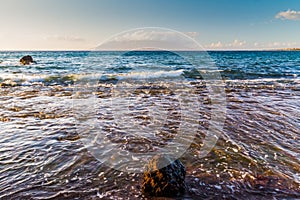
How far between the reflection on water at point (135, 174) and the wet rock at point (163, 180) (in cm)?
18

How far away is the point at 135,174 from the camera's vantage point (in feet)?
14.2

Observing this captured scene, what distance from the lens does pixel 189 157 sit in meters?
5.02

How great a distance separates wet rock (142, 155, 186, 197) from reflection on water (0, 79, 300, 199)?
0.18 m

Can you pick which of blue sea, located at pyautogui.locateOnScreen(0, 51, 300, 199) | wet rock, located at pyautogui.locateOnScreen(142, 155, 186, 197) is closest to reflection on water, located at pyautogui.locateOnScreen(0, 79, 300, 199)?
blue sea, located at pyautogui.locateOnScreen(0, 51, 300, 199)

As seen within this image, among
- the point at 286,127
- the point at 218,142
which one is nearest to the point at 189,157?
the point at 218,142

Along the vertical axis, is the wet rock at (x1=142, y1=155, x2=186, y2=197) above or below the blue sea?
above

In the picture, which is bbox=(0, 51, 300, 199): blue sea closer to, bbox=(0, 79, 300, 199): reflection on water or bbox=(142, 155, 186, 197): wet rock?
bbox=(0, 79, 300, 199): reflection on water

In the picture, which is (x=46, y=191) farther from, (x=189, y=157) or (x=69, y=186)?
(x=189, y=157)

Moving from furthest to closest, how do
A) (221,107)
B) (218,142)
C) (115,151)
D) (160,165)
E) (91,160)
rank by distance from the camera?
(221,107) → (218,142) → (115,151) → (91,160) → (160,165)

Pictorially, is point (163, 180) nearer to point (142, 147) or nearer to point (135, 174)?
point (135, 174)

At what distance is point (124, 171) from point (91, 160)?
2.78ft

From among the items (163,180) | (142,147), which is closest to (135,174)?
(163,180)

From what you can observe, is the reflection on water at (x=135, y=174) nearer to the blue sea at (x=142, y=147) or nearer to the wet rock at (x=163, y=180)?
the blue sea at (x=142, y=147)

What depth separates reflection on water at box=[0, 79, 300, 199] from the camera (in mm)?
3811
